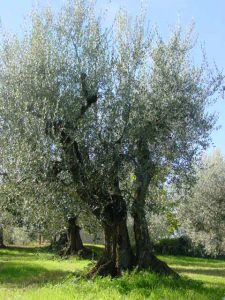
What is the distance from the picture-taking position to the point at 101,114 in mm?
15672

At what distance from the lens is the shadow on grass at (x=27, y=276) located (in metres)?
19.0

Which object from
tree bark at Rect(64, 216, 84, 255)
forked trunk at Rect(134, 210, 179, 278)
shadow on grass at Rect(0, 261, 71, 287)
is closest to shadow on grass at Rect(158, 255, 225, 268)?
tree bark at Rect(64, 216, 84, 255)

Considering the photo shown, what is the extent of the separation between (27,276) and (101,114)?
375 inches

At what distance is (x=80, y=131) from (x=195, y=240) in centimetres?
2531

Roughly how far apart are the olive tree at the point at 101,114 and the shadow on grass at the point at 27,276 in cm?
306

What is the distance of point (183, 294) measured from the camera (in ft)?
42.7

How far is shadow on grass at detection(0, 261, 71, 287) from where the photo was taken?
747 inches

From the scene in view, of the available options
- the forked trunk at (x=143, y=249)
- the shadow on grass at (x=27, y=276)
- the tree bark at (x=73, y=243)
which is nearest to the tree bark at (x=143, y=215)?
the forked trunk at (x=143, y=249)

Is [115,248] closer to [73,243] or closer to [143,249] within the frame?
[143,249]

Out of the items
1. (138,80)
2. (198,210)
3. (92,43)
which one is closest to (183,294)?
(138,80)

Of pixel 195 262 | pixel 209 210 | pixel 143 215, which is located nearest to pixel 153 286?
pixel 143 215

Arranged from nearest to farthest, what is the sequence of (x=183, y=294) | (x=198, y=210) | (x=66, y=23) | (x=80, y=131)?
(x=183, y=294), (x=80, y=131), (x=66, y=23), (x=198, y=210)

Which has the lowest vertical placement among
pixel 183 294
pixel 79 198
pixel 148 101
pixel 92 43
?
pixel 183 294

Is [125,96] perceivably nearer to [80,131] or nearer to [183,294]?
[80,131]
